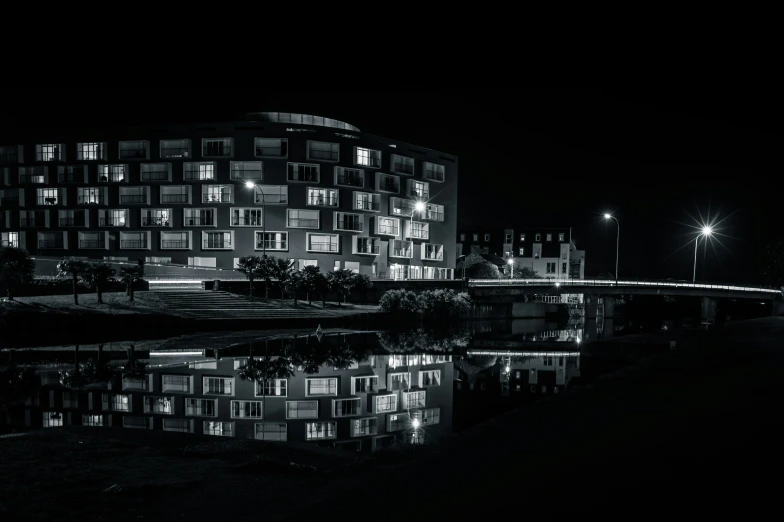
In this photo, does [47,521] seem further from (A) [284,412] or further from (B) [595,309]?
(B) [595,309]

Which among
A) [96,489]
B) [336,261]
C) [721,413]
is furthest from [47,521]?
[336,261]

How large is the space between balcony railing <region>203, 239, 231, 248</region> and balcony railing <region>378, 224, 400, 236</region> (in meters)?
19.2

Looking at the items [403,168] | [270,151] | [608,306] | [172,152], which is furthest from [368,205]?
[608,306]

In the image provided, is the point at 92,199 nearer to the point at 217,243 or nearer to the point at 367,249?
the point at 217,243

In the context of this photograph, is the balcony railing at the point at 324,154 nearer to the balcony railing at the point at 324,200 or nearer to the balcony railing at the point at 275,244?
the balcony railing at the point at 324,200

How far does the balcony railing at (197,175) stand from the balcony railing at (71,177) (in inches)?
536

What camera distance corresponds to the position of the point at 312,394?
58.5 feet

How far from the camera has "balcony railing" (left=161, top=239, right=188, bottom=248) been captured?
218 feet

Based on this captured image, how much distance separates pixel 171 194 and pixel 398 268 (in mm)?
30453

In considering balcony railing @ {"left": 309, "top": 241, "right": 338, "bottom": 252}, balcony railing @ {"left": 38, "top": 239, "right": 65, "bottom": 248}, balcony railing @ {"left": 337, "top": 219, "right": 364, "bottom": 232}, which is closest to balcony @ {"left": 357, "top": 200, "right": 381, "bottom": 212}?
balcony railing @ {"left": 337, "top": 219, "right": 364, "bottom": 232}

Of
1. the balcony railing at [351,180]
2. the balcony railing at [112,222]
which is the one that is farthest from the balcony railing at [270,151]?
the balcony railing at [112,222]

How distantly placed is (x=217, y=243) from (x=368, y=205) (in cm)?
1955

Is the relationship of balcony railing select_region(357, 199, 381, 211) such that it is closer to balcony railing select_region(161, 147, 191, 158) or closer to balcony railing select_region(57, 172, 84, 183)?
balcony railing select_region(161, 147, 191, 158)

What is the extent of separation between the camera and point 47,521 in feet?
22.0
